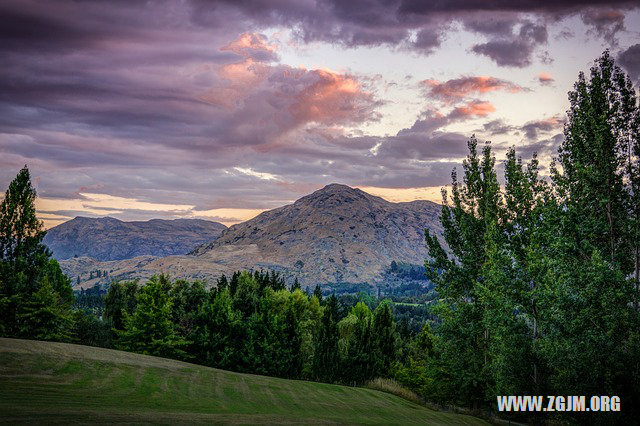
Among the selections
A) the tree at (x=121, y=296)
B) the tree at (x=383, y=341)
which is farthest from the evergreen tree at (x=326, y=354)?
the tree at (x=121, y=296)

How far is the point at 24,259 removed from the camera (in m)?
79.0

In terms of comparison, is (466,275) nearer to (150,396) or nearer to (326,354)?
(326,354)

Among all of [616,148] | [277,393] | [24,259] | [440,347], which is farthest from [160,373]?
[24,259]

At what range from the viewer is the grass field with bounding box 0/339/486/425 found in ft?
76.9

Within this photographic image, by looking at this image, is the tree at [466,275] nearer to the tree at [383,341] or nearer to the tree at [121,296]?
the tree at [383,341]

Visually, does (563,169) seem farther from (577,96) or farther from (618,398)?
(618,398)

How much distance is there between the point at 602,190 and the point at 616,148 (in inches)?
173

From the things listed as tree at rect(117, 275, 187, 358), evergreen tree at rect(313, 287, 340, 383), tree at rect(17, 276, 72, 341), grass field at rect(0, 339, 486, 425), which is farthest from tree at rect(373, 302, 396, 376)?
tree at rect(17, 276, 72, 341)

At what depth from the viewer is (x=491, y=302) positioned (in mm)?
47969

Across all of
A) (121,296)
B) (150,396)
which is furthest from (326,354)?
(121,296)

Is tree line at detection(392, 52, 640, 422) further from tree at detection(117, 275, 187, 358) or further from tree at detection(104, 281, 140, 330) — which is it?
tree at detection(104, 281, 140, 330)

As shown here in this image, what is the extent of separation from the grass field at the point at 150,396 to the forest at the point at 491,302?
11.2 meters

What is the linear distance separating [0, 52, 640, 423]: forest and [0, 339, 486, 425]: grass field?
36.9 ft

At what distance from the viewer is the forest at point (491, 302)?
3067 centimetres
